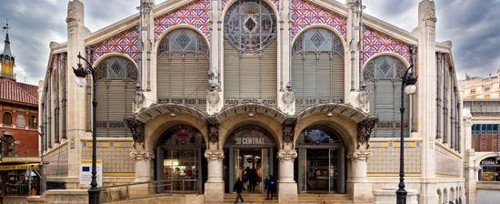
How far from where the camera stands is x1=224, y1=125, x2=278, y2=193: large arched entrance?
94.5 ft

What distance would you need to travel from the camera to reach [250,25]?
28.5m

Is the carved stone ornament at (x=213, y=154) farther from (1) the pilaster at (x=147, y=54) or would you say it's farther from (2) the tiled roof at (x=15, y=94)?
(2) the tiled roof at (x=15, y=94)

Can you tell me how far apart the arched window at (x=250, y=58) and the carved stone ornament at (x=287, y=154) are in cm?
309

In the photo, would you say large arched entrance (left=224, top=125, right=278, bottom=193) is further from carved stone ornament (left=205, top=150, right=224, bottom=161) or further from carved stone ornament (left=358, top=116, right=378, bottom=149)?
carved stone ornament (left=358, top=116, right=378, bottom=149)

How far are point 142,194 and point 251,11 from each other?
12.2m

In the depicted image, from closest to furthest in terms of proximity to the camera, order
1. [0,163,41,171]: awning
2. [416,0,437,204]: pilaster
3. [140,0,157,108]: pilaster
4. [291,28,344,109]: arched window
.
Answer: [416,0,437,204]: pilaster
[140,0,157,108]: pilaster
[291,28,344,109]: arched window
[0,163,41,171]: awning

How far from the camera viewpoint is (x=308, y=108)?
25672mm

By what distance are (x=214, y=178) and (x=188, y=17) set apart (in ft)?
31.5

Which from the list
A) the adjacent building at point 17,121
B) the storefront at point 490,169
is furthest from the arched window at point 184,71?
the storefront at point 490,169

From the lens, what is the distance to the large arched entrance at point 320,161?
28.9m

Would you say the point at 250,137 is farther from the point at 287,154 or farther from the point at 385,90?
the point at 385,90

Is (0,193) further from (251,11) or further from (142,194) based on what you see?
(251,11)

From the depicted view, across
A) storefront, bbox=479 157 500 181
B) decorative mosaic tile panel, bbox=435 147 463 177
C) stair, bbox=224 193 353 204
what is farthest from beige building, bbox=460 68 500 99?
stair, bbox=224 193 353 204

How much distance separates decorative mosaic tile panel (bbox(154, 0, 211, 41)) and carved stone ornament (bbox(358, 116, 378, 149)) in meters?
10.7
